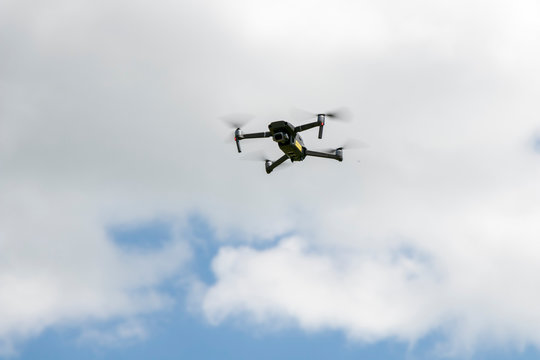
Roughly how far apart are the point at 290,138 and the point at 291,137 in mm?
242

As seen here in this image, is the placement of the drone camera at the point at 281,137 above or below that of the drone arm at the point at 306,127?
below

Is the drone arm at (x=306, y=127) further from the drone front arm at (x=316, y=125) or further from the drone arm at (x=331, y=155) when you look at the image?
the drone arm at (x=331, y=155)

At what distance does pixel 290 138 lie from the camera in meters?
139

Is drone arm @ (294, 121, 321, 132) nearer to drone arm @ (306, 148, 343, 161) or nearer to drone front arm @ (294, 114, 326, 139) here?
drone front arm @ (294, 114, 326, 139)

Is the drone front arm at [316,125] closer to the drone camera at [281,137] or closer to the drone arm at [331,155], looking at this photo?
the drone camera at [281,137]

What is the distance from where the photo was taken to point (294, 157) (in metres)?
144

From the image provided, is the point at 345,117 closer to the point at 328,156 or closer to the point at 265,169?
the point at 328,156

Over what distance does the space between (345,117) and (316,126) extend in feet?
17.4

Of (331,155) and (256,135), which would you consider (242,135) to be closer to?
(256,135)

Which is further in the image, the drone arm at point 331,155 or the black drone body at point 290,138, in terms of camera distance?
the drone arm at point 331,155

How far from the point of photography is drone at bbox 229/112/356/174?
138m

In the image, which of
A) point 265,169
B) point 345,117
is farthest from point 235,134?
point 345,117

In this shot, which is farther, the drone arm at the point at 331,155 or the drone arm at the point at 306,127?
the drone arm at the point at 331,155

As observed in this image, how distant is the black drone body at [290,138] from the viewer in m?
138
